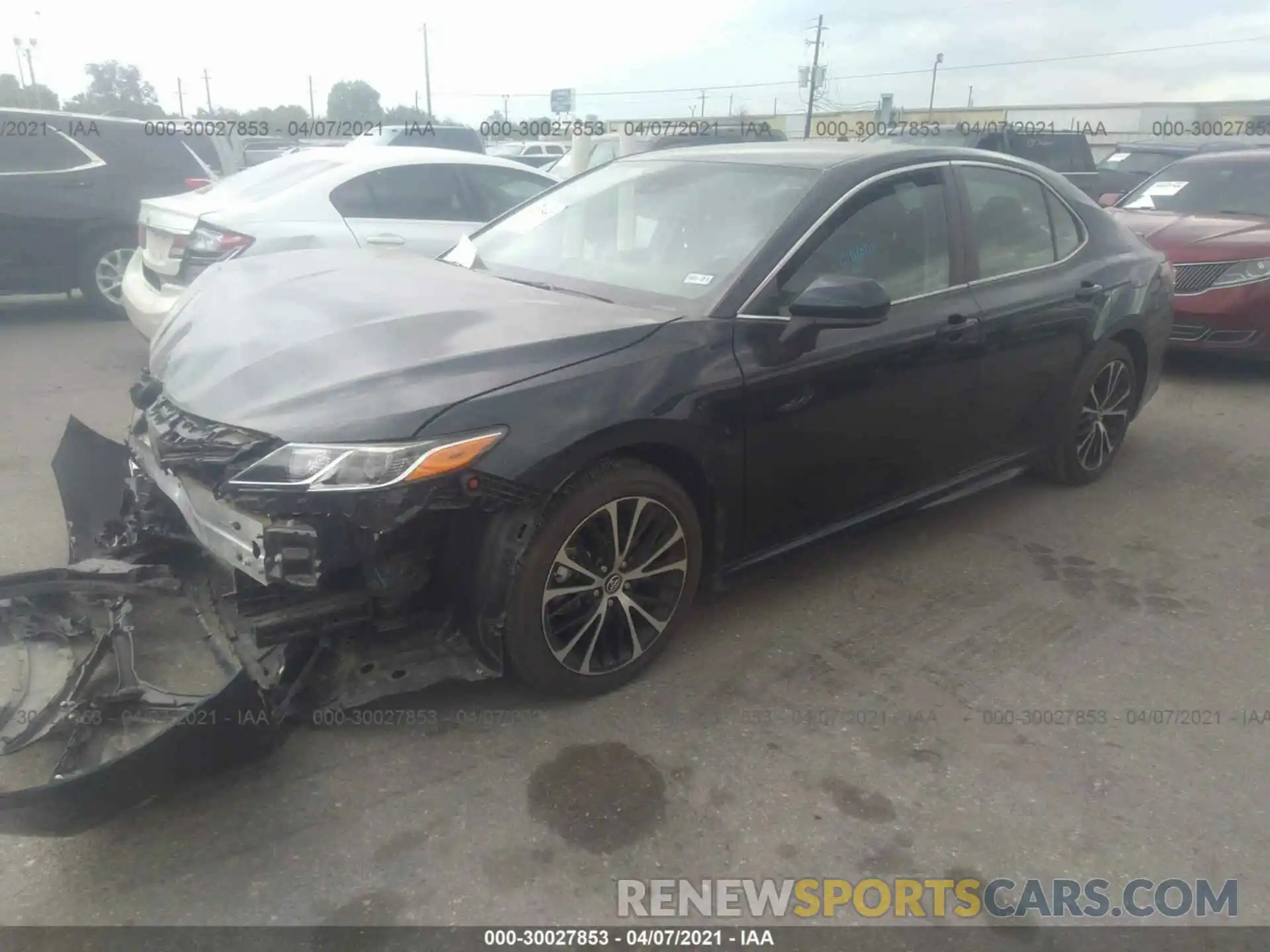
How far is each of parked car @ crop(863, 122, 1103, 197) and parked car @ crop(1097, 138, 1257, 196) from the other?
8.3 inches

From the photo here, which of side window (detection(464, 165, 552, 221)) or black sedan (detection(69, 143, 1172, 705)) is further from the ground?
side window (detection(464, 165, 552, 221))

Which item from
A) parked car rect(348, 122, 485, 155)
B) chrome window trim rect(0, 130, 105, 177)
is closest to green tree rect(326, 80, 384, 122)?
parked car rect(348, 122, 485, 155)

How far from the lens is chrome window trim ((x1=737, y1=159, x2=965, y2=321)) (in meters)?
3.16

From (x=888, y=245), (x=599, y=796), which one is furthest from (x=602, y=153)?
(x=599, y=796)

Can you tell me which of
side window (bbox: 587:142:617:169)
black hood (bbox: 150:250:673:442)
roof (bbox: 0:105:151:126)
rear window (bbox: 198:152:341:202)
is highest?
roof (bbox: 0:105:151:126)

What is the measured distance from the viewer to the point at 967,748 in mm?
2945

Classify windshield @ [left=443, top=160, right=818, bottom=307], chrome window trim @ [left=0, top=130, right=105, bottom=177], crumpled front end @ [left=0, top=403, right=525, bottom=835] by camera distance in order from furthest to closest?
chrome window trim @ [left=0, top=130, right=105, bottom=177] → windshield @ [left=443, top=160, right=818, bottom=307] → crumpled front end @ [left=0, top=403, right=525, bottom=835]

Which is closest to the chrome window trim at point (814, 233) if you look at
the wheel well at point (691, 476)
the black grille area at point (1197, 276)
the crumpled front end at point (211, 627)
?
the wheel well at point (691, 476)

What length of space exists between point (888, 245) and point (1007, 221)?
895mm

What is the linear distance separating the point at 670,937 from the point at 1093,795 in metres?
1.33

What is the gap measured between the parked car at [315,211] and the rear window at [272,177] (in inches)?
0.4

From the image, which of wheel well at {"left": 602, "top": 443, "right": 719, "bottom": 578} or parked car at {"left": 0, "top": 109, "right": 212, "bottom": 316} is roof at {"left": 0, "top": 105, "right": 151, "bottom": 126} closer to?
parked car at {"left": 0, "top": 109, "right": 212, "bottom": 316}

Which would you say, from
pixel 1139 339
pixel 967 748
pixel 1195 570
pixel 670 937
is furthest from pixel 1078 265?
pixel 670 937

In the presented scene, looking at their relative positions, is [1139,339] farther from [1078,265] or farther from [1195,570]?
[1195,570]
